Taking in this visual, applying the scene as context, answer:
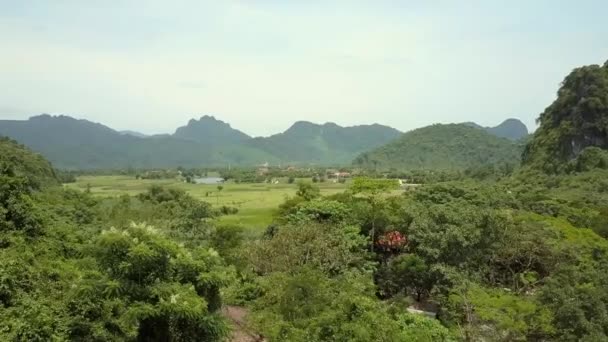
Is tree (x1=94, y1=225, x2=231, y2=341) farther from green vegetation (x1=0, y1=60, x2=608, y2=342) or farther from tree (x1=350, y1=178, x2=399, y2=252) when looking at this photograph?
tree (x1=350, y1=178, x2=399, y2=252)

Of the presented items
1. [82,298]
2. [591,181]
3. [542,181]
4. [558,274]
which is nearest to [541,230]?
[558,274]

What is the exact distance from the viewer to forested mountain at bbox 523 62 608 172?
53281 millimetres

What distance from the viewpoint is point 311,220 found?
22.5 meters

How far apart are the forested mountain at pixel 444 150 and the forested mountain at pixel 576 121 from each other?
166 feet

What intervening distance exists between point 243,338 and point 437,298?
6.60 m

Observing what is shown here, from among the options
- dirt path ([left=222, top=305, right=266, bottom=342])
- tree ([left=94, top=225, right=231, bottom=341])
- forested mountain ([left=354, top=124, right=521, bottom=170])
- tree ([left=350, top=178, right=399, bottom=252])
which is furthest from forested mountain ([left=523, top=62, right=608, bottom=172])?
forested mountain ([left=354, top=124, right=521, bottom=170])

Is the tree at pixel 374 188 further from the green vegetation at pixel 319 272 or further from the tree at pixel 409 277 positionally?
the tree at pixel 409 277

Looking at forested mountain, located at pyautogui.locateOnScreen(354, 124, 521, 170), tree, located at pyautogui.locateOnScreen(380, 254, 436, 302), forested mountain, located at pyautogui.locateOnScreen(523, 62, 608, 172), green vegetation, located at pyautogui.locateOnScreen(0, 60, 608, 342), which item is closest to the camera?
green vegetation, located at pyautogui.locateOnScreen(0, 60, 608, 342)

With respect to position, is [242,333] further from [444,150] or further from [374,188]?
[444,150]

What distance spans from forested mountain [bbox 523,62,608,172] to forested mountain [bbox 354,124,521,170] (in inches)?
1989

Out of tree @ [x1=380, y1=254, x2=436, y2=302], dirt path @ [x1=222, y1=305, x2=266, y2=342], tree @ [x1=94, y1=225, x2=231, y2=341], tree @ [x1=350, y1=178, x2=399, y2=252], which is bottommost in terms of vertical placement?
dirt path @ [x1=222, y1=305, x2=266, y2=342]

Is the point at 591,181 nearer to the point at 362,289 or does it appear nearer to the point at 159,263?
the point at 362,289

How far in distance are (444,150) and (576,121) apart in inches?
2687

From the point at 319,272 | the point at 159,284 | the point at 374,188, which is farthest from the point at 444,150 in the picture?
the point at 159,284
